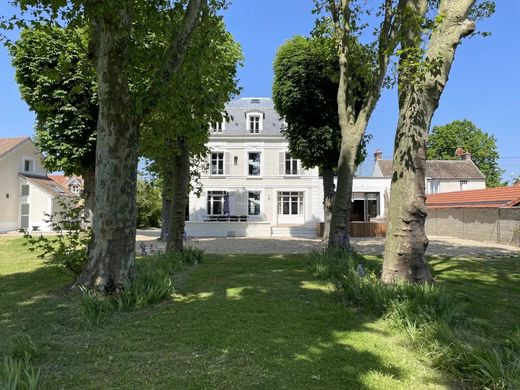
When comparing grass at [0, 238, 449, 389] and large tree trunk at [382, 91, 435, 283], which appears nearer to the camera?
grass at [0, 238, 449, 389]

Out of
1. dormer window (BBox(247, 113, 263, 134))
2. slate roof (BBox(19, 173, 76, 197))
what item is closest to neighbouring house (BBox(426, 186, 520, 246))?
dormer window (BBox(247, 113, 263, 134))

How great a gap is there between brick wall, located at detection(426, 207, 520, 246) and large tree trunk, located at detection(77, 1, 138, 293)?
18.3m

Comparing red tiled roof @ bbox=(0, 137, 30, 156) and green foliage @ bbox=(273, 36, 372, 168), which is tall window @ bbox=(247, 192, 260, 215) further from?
red tiled roof @ bbox=(0, 137, 30, 156)

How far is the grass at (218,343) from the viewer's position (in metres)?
3.55

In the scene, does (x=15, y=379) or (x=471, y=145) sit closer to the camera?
(x=15, y=379)

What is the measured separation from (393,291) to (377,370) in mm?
1987

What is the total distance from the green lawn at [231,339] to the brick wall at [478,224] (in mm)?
13019

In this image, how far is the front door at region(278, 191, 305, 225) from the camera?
108ft

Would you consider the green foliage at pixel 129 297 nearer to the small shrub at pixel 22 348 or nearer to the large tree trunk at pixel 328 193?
the small shrub at pixel 22 348

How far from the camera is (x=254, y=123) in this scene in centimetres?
3412

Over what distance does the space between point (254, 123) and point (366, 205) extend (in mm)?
12176

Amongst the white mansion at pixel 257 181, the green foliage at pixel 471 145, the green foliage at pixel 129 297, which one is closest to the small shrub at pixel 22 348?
the green foliage at pixel 129 297

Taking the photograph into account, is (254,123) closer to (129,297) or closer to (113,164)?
(113,164)

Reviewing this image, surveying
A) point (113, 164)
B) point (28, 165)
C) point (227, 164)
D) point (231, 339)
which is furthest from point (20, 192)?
point (231, 339)
